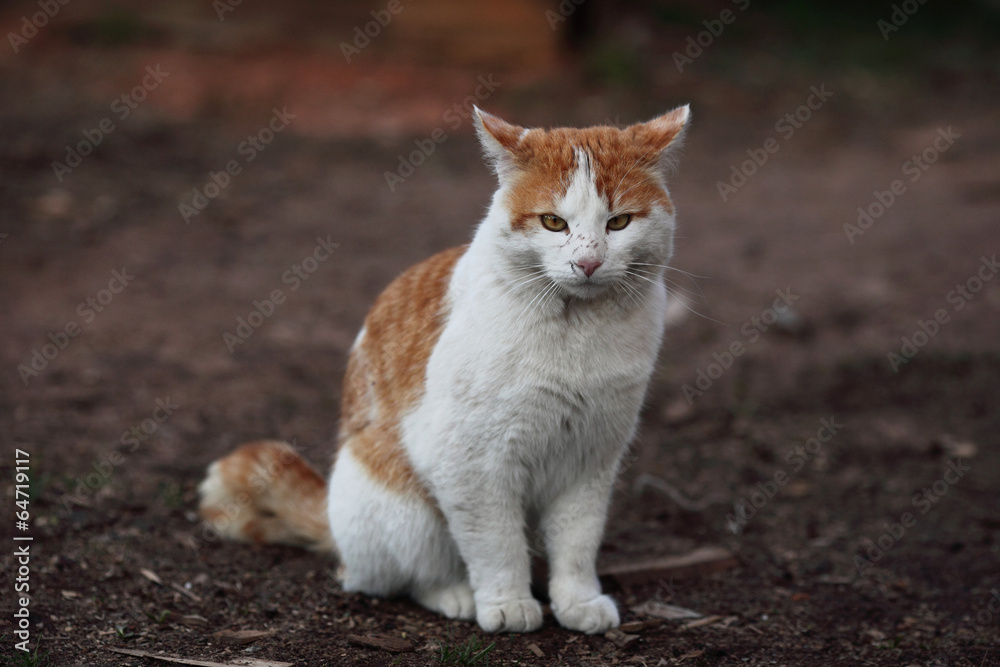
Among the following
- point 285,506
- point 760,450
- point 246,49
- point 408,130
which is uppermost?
point 246,49

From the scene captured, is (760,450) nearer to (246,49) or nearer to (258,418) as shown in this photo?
(258,418)

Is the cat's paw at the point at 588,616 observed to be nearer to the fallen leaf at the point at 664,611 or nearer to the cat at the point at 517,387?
the cat at the point at 517,387

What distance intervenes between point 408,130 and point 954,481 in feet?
21.0

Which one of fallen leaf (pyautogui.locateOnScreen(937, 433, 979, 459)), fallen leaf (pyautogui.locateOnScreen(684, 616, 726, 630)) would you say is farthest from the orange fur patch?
fallen leaf (pyautogui.locateOnScreen(937, 433, 979, 459))

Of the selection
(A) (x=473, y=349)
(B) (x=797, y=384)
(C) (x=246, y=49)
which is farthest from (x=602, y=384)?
(C) (x=246, y=49)

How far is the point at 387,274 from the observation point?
7.12m

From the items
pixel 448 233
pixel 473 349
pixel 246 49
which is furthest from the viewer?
pixel 246 49

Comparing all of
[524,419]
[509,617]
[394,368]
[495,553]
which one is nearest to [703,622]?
[509,617]

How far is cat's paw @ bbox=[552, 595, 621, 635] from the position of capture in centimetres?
Answer: 329

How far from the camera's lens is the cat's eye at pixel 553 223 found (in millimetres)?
2926

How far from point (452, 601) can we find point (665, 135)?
1.85 meters

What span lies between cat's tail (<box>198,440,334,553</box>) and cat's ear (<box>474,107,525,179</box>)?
1.58 m

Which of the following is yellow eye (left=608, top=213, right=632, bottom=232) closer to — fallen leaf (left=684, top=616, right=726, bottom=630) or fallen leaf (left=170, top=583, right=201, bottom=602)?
fallen leaf (left=684, top=616, right=726, bottom=630)

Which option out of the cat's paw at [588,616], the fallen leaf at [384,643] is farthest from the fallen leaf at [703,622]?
the fallen leaf at [384,643]
